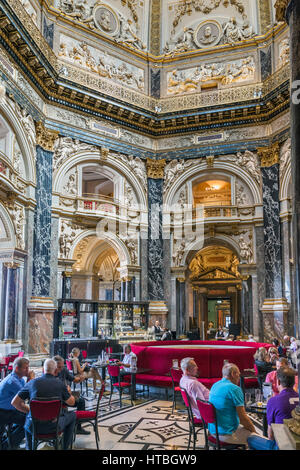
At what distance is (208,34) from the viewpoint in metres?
21.8

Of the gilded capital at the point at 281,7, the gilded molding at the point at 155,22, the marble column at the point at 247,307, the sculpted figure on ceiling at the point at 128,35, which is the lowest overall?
the marble column at the point at 247,307

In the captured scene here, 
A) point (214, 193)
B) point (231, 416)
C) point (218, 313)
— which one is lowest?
point (231, 416)

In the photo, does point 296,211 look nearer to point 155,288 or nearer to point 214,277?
point 155,288

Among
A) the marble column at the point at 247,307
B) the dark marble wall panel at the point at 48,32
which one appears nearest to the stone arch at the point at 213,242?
the marble column at the point at 247,307

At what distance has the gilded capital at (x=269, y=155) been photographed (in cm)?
1925

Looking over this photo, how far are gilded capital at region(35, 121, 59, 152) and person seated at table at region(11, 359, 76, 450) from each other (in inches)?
502

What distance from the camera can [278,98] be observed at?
18.6 metres

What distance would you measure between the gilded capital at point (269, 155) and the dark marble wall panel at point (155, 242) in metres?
4.73

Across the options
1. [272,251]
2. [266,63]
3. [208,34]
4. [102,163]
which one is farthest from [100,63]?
[272,251]

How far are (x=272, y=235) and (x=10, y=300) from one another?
11.0 metres

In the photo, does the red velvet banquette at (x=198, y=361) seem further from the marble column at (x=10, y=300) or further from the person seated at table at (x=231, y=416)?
the marble column at (x=10, y=300)

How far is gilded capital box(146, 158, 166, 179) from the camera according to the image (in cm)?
2095

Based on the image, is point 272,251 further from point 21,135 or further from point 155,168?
point 21,135
